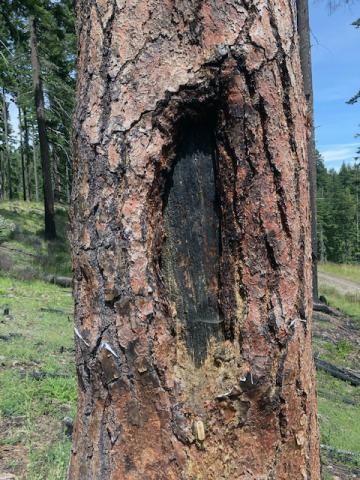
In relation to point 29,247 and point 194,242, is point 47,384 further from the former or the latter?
point 29,247

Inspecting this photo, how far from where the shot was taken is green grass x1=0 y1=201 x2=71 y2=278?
10461mm

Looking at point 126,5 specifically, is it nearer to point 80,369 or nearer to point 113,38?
point 113,38

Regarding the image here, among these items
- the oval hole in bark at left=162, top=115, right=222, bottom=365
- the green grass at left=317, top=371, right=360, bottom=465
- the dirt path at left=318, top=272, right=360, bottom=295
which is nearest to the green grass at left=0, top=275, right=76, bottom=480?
the oval hole in bark at left=162, top=115, right=222, bottom=365

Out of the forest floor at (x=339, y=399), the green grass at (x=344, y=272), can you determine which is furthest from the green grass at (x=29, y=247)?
the green grass at (x=344, y=272)

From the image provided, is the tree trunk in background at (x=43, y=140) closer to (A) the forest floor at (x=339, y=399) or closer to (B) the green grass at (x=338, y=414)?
(A) the forest floor at (x=339, y=399)

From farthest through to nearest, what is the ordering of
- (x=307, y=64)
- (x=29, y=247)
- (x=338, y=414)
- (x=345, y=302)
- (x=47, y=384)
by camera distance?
(x=345, y=302), (x=29, y=247), (x=307, y=64), (x=338, y=414), (x=47, y=384)

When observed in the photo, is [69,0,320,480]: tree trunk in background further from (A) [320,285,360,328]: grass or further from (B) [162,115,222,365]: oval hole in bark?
(A) [320,285,360,328]: grass

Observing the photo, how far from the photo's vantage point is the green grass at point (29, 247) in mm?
10461

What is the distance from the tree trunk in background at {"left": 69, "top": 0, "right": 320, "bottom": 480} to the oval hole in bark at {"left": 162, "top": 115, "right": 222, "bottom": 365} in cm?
7

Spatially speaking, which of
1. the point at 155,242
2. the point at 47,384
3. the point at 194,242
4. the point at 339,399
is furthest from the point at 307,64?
the point at 155,242

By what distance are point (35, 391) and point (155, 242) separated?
265 centimetres

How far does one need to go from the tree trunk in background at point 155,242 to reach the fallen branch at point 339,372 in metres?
5.13

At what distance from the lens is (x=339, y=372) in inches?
258

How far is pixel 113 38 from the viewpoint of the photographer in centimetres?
166
